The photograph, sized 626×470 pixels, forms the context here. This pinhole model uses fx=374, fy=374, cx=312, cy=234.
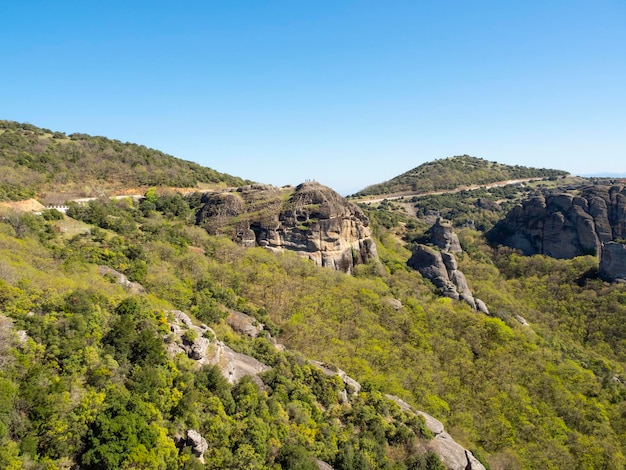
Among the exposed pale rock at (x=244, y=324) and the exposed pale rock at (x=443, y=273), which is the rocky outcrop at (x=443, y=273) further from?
the exposed pale rock at (x=244, y=324)

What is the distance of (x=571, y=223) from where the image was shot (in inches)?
3066

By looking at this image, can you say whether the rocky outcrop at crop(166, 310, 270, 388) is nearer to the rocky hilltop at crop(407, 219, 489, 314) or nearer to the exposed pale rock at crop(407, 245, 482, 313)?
the rocky hilltop at crop(407, 219, 489, 314)

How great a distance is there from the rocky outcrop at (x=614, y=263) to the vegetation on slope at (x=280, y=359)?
7.12 ft

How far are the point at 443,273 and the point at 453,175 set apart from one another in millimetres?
107497

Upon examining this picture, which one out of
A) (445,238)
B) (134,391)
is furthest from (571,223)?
(134,391)

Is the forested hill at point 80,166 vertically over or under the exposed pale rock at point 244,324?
over

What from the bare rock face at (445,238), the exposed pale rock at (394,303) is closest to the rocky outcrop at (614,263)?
the bare rock face at (445,238)

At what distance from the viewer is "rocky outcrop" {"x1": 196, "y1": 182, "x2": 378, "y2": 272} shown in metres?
51.6

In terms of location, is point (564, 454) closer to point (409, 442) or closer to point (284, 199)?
point (409, 442)

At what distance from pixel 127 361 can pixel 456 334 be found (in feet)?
118

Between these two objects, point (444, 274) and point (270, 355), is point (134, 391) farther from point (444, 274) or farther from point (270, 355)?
point (444, 274)

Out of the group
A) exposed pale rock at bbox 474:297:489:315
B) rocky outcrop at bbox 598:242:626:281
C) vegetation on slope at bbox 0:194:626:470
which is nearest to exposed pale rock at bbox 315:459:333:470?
vegetation on slope at bbox 0:194:626:470

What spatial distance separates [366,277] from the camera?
178 ft

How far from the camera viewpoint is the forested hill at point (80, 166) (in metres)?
50.1
